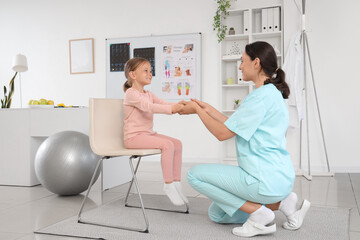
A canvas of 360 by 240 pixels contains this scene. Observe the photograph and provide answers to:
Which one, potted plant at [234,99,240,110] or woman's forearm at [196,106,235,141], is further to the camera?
potted plant at [234,99,240,110]

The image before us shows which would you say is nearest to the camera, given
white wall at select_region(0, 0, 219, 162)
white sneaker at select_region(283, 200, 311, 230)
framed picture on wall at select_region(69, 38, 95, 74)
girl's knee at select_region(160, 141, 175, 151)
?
white sneaker at select_region(283, 200, 311, 230)

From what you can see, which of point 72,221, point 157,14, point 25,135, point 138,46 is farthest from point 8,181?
point 157,14

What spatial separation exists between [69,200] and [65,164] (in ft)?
0.90

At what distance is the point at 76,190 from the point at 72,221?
765 millimetres

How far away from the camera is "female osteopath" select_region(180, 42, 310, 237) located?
6.16 ft

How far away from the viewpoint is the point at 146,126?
8.32 feet

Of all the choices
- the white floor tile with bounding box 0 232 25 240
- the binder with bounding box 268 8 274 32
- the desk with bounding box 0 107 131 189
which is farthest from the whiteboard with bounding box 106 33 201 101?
the white floor tile with bounding box 0 232 25 240

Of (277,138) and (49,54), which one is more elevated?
(49,54)

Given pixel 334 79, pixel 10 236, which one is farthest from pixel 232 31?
pixel 10 236

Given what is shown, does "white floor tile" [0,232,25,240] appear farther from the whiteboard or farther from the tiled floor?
the whiteboard

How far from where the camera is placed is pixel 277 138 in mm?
1923

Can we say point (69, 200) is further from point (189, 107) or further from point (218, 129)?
point (218, 129)

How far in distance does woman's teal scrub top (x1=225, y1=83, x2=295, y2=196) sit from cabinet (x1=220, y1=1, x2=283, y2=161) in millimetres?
2654

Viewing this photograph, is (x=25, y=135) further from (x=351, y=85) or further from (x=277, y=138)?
(x=351, y=85)
